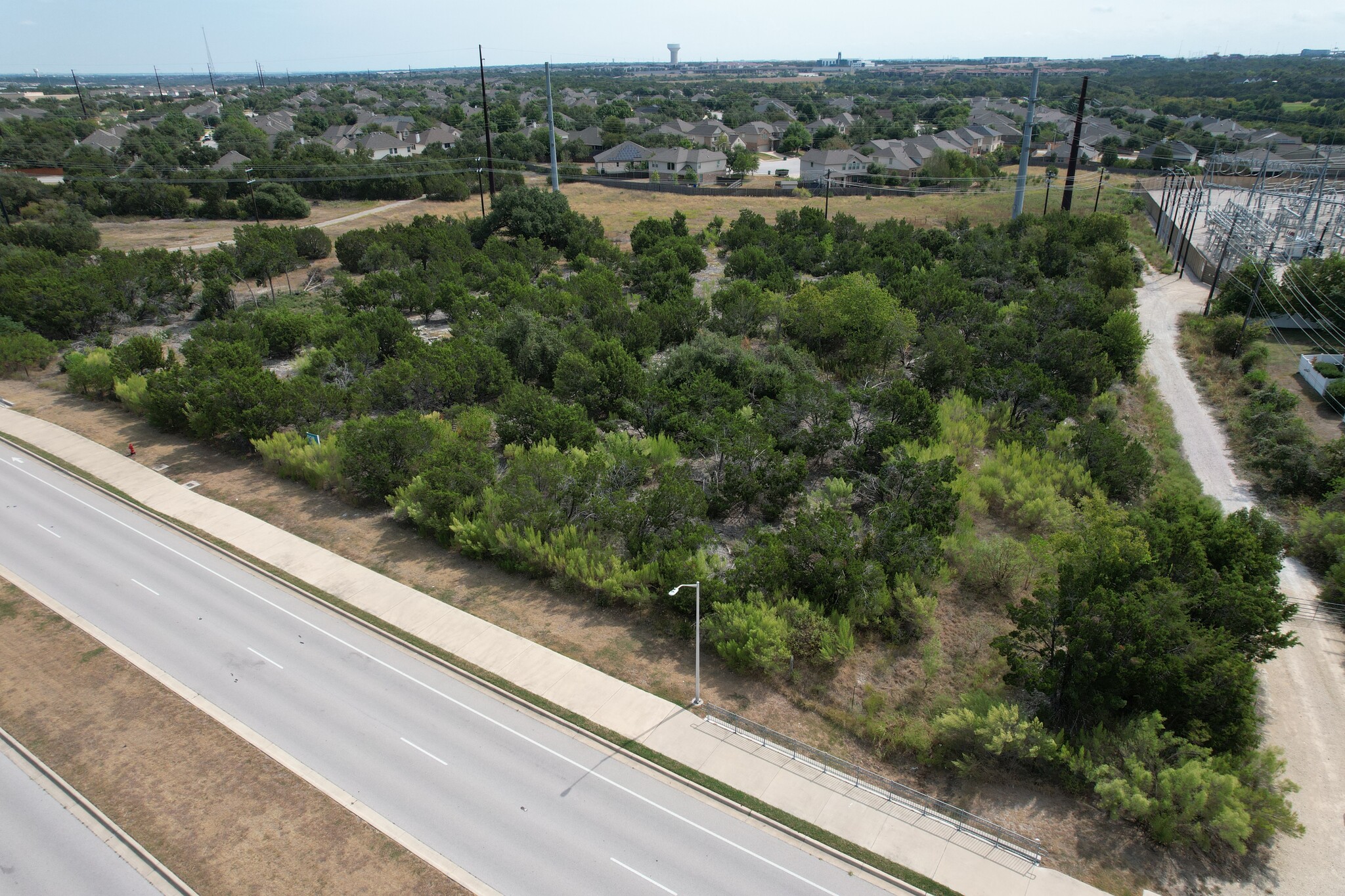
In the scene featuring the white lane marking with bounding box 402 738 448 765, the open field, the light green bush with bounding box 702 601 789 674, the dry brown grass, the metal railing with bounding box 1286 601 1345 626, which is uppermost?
the dry brown grass

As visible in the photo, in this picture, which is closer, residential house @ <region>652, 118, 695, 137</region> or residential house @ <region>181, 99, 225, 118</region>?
residential house @ <region>652, 118, 695, 137</region>

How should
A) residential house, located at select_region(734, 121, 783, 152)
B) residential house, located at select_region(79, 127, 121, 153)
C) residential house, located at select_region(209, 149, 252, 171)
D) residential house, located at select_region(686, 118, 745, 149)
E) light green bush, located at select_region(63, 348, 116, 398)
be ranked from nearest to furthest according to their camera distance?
1. light green bush, located at select_region(63, 348, 116, 398)
2. residential house, located at select_region(209, 149, 252, 171)
3. residential house, located at select_region(79, 127, 121, 153)
4. residential house, located at select_region(686, 118, 745, 149)
5. residential house, located at select_region(734, 121, 783, 152)

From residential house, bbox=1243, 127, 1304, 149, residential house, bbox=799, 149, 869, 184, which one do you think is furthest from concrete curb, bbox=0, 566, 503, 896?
residential house, bbox=1243, 127, 1304, 149

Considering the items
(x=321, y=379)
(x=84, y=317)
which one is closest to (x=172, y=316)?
(x=84, y=317)

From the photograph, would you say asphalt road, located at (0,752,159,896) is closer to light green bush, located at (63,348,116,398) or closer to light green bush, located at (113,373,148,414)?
light green bush, located at (113,373,148,414)

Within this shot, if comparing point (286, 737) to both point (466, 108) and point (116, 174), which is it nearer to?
point (116, 174)

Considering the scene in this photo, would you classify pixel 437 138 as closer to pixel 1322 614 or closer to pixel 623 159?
pixel 623 159

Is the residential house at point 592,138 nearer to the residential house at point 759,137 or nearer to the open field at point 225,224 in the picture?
the residential house at point 759,137

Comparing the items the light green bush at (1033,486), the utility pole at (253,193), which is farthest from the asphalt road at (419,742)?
the utility pole at (253,193)

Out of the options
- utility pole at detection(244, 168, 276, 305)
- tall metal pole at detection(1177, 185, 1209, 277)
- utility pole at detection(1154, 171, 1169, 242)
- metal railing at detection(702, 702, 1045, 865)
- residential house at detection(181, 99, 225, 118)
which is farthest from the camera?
residential house at detection(181, 99, 225, 118)
